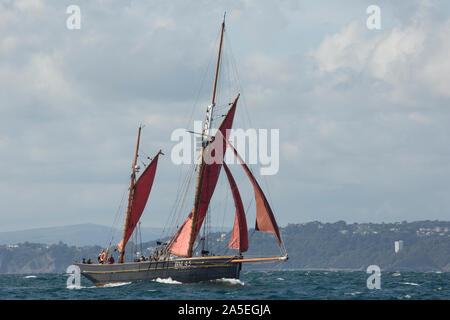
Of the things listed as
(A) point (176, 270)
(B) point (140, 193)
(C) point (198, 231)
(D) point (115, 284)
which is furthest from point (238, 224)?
(D) point (115, 284)

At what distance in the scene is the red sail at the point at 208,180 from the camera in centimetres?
6944

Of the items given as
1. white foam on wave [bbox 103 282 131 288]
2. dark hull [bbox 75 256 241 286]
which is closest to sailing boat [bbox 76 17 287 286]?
dark hull [bbox 75 256 241 286]

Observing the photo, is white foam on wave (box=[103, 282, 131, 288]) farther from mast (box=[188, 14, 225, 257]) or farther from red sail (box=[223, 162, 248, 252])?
red sail (box=[223, 162, 248, 252])

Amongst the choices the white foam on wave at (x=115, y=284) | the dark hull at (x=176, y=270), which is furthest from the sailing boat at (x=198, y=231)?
the white foam on wave at (x=115, y=284)

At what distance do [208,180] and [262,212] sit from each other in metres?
7.56

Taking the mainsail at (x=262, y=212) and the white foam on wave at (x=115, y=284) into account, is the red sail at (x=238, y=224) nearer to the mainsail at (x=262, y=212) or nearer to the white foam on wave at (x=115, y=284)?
the mainsail at (x=262, y=212)

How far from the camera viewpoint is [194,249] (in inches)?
2810

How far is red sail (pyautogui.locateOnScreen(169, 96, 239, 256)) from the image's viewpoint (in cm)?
6944

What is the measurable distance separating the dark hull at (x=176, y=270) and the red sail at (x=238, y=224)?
144cm

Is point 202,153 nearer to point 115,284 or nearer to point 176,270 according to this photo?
point 176,270

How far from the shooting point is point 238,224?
67000mm
